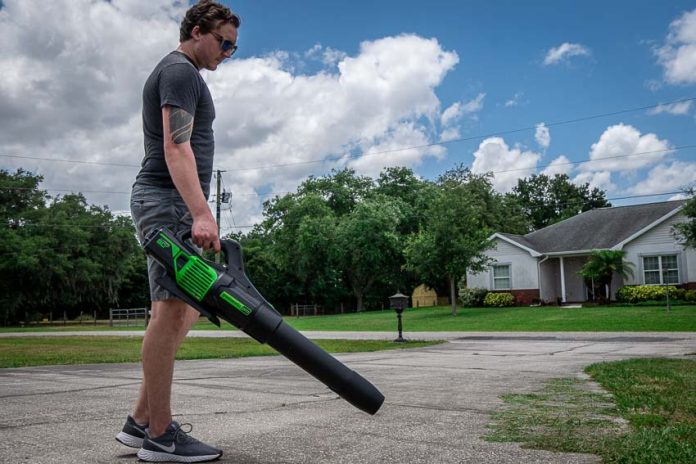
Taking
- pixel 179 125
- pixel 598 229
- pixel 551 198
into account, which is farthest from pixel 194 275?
pixel 551 198

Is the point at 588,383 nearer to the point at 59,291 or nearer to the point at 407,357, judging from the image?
the point at 407,357

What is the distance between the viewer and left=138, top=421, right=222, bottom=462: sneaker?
9.43ft

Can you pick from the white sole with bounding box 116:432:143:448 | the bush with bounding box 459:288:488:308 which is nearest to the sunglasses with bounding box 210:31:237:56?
the white sole with bounding box 116:432:143:448

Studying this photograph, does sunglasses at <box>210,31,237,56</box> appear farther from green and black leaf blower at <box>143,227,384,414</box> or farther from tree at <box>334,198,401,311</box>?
tree at <box>334,198,401,311</box>

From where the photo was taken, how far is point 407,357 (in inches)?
407

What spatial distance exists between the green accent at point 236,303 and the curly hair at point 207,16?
1.31m

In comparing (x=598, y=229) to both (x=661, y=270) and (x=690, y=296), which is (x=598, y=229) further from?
(x=690, y=296)

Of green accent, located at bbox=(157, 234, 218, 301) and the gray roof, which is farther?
the gray roof

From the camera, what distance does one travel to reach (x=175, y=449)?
291 centimetres

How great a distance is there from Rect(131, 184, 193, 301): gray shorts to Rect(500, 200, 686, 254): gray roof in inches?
1328

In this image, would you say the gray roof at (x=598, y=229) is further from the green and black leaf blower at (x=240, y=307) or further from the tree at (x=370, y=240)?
the green and black leaf blower at (x=240, y=307)

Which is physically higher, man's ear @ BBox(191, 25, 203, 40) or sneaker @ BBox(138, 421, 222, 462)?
man's ear @ BBox(191, 25, 203, 40)

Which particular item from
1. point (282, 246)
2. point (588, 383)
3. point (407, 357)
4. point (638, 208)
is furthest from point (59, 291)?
point (588, 383)

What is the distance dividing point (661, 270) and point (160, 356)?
33.0 m
